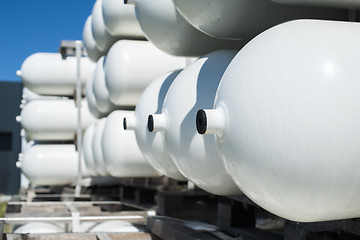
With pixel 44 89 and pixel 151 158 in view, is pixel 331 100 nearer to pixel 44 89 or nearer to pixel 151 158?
pixel 151 158

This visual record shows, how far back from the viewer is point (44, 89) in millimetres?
5852

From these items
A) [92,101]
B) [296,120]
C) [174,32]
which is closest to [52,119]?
[92,101]

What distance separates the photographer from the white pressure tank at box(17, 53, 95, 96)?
5695 millimetres

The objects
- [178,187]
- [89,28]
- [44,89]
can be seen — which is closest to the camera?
[178,187]

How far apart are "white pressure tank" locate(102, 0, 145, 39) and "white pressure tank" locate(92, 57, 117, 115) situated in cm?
35

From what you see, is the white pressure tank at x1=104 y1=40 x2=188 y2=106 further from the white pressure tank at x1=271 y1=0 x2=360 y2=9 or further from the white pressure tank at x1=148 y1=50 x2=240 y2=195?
the white pressure tank at x1=271 y1=0 x2=360 y2=9

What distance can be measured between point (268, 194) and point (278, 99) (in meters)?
0.29

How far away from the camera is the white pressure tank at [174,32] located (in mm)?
2262

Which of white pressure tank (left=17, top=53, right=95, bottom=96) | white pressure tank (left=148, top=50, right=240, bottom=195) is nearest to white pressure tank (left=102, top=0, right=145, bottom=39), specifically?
white pressure tank (left=148, top=50, right=240, bottom=195)

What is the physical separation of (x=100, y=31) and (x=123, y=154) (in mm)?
1103

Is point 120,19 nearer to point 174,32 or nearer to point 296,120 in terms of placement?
point 174,32

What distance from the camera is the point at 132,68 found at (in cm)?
346

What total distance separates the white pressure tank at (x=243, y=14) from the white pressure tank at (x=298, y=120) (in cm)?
32

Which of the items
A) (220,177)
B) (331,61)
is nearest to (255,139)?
(331,61)
